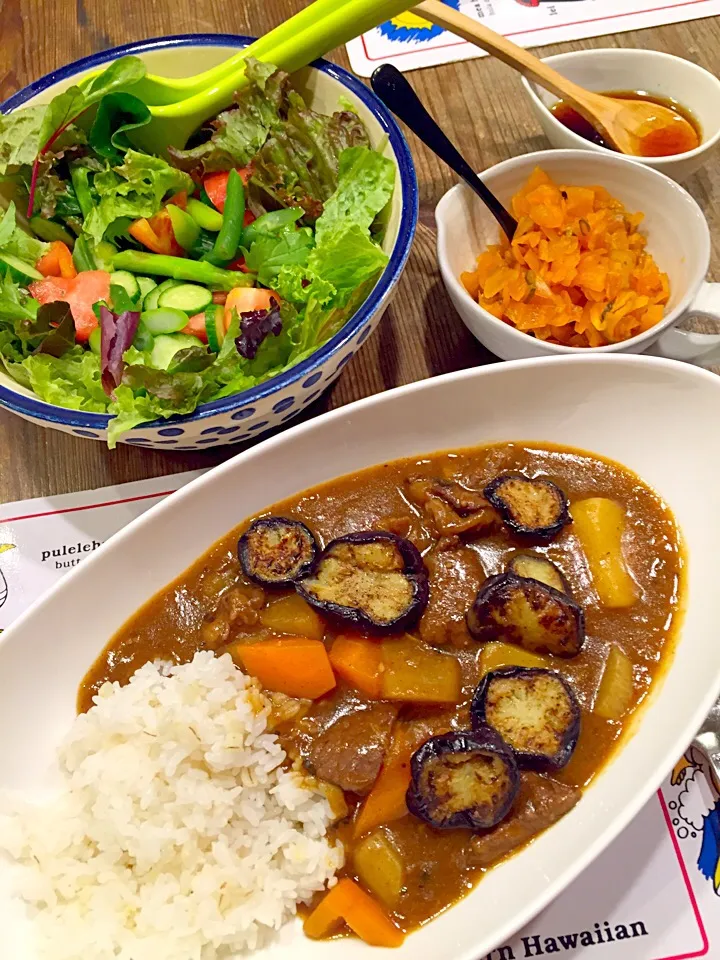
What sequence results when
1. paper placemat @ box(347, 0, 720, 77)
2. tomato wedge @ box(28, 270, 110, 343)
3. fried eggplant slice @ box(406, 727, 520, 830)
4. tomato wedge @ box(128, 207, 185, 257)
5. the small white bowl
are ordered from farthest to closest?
paper placemat @ box(347, 0, 720, 77), the small white bowl, tomato wedge @ box(128, 207, 185, 257), tomato wedge @ box(28, 270, 110, 343), fried eggplant slice @ box(406, 727, 520, 830)

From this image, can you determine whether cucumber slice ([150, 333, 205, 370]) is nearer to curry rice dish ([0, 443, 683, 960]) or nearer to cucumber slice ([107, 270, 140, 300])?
cucumber slice ([107, 270, 140, 300])

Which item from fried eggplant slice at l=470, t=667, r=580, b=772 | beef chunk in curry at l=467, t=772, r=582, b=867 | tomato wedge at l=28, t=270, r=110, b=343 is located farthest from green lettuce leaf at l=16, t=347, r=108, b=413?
beef chunk in curry at l=467, t=772, r=582, b=867

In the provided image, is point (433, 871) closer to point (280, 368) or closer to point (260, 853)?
point (260, 853)

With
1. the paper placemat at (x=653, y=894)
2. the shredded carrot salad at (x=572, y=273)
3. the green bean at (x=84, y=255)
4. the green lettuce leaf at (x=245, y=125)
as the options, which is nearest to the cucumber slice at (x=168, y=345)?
the green bean at (x=84, y=255)

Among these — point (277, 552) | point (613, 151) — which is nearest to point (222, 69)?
point (613, 151)

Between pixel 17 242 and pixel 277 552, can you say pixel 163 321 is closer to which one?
pixel 17 242

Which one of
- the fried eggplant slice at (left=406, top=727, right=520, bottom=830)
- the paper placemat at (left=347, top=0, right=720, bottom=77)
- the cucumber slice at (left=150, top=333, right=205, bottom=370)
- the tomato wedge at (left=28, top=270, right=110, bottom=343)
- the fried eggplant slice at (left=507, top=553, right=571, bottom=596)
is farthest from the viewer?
the paper placemat at (left=347, top=0, right=720, bottom=77)
